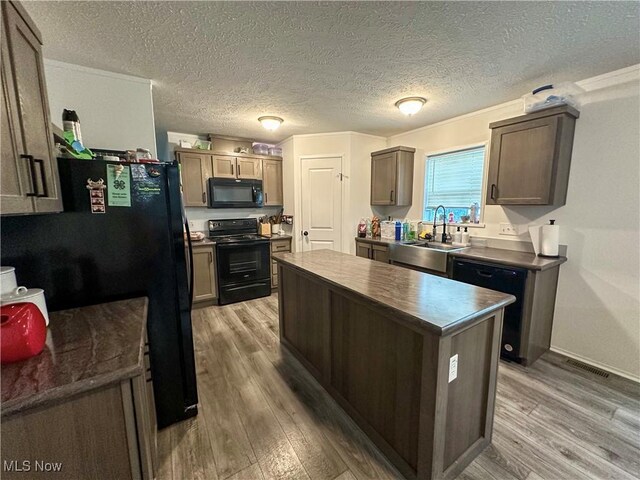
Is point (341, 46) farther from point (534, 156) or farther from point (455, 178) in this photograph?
point (455, 178)

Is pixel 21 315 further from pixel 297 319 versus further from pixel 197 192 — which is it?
pixel 197 192

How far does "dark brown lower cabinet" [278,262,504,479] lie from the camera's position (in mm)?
1191

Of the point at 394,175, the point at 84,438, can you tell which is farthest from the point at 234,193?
the point at 84,438

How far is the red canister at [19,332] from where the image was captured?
2.80 ft

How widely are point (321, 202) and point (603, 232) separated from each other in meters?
3.09

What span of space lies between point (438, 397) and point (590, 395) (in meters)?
1.76

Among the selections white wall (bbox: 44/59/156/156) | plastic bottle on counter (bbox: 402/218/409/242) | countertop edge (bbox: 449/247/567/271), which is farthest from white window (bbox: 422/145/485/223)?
white wall (bbox: 44/59/156/156)

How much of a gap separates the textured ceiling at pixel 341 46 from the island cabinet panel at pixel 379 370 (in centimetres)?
170

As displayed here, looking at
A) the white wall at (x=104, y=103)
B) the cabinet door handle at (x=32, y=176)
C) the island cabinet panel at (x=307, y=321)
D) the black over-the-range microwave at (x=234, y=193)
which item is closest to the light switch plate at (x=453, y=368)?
the island cabinet panel at (x=307, y=321)

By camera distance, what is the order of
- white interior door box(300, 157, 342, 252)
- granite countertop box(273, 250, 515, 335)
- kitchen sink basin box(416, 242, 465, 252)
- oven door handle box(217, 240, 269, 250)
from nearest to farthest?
granite countertop box(273, 250, 515, 335), kitchen sink basin box(416, 242, 465, 252), oven door handle box(217, 240, 269, 250), white interior door box(300, 157, 342, 252)

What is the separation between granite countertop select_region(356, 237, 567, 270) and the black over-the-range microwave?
2932 mm

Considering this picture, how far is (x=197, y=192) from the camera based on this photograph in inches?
149

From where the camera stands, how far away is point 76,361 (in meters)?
0.91

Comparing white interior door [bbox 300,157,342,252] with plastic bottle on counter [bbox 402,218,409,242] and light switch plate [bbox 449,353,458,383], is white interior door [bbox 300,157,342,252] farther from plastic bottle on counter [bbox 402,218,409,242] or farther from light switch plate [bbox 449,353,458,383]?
light switch plate [bbox 449,353,458,383]
